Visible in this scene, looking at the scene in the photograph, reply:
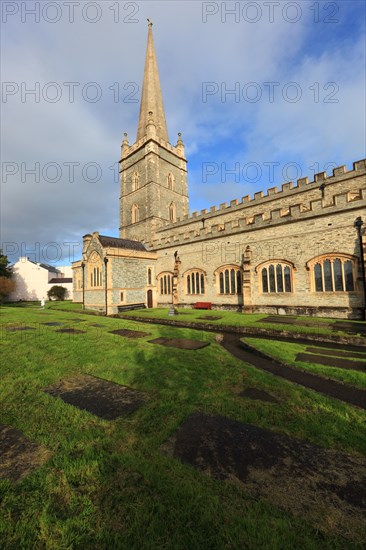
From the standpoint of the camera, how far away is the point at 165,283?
2602 centimetres

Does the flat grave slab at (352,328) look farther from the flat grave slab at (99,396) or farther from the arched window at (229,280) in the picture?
the flat grave slab at (99,396)

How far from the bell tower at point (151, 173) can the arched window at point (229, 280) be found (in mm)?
15371

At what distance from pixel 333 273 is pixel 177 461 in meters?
16.4

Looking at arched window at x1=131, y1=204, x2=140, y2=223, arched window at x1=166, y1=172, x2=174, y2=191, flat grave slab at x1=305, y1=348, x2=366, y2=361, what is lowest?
flat grave slab at x1=305, y1=348, x2=366, y2=361

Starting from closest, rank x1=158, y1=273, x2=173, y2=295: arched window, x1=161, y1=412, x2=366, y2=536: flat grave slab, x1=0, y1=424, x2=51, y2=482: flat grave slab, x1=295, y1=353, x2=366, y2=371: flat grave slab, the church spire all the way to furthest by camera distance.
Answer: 1. x1=161, y1=412, x2=366, y2=536: flat grave slab
2. x1=0, y1=424, x2=51, y2=482: flat grave slab
3. x1=295, y1=353, x2=366, y2=371: flat grave slab
4. x1=158, y1=273, x2=173, y2=295: arched window
5. the church spire

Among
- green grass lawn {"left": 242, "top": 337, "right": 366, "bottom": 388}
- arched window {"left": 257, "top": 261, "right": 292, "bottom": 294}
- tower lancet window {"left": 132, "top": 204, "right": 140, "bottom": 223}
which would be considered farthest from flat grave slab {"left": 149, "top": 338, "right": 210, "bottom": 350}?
tower lancet window {"left": 132, "top": 204, "right": 140, "bottom": 223}

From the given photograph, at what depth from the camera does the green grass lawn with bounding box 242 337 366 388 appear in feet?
17.5

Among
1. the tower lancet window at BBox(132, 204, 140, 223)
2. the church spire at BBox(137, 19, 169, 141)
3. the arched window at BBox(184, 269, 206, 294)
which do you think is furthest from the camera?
the church spire at BBox(137, 19, 169, 141)

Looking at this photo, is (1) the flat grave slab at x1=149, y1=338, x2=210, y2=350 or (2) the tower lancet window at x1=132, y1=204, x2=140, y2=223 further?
(2) the tower lancet window at x1=132, y1=204, x2=140, y2=223

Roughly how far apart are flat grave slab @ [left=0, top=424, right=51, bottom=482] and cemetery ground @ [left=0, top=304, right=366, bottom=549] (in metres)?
0.01

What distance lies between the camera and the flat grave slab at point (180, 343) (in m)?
8.22

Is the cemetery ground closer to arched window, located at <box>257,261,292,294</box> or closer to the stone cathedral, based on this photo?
the stone cathedral

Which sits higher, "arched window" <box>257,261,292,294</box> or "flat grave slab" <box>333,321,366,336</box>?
"arched window" <box>257,261,292,294</box>

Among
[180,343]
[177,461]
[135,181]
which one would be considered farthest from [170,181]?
[177,461]
